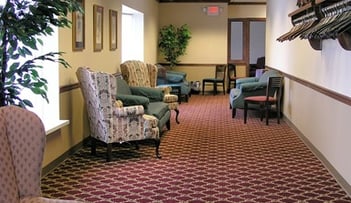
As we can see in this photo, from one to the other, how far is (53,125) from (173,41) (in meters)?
8.88

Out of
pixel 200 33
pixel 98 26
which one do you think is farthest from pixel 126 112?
pixel 200 33

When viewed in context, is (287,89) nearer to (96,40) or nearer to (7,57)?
(96,40)

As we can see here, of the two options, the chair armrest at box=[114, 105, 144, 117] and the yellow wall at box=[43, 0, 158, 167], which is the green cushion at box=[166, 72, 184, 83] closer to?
the yellow wall at box=[43, 0, 158, 167]

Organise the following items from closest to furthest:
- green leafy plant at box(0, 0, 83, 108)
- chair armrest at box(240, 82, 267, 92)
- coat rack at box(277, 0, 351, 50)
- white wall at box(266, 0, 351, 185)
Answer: green leafy plant at box(0, 0, 83, 108), coat rack at box(277, 0, 351, 50), white wall at box(266, 0, 351, 185), chair armrest at box(240, 82, 267, 92)

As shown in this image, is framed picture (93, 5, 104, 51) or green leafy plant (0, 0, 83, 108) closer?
green leafy plant (0, 0, 83, 108)

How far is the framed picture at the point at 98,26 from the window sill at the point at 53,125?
1.76m

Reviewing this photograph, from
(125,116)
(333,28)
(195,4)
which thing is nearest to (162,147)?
(125,116)

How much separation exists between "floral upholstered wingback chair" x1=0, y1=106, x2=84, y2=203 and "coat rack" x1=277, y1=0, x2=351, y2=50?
244cm

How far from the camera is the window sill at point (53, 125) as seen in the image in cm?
496

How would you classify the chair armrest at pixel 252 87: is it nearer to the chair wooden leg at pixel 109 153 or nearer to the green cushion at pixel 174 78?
the green cushion at pixel 174 78

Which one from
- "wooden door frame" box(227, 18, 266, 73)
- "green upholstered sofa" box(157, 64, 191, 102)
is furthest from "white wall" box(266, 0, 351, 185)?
"wooden door frame" box(227, 18, 266, 73)

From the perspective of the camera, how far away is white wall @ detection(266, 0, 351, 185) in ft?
15.4

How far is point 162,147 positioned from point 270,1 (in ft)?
21.8

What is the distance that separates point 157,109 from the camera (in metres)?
6.86
